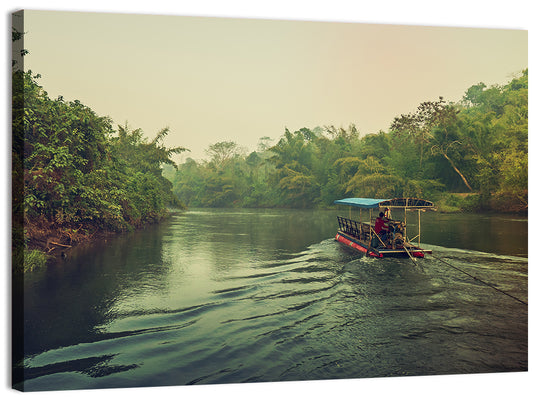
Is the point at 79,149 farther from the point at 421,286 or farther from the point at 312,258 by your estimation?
the point at 421,286

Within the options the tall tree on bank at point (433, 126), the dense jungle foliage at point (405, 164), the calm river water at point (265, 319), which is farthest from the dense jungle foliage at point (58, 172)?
the tall tree on bank at point (433, 126)

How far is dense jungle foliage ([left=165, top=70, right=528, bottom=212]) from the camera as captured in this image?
21.1 metres

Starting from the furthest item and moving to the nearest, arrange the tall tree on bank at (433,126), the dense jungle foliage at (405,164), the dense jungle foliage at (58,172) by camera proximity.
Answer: the tall tree on bank at (433,126), the dense jungle foliage at (405,164), the dense jungle foliage at (58,172)

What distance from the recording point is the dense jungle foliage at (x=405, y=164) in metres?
21.1

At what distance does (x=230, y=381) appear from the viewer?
4188 millimetres

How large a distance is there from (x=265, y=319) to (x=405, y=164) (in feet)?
90.8

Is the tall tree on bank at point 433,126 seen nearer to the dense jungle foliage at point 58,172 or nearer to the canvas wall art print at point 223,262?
the canvas wall art print at point 223,262

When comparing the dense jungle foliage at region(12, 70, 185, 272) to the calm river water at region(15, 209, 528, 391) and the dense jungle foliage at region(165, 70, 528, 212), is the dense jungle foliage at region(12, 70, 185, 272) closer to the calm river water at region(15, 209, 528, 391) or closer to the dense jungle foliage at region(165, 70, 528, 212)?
the calm river water at region(15, 209, 528, 391)

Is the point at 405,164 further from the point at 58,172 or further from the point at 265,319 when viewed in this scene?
the point at 265,319

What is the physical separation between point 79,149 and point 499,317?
1007 centimetres

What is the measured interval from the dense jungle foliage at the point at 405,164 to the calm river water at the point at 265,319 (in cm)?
1076

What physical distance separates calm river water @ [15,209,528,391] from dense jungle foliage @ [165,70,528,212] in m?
10.8

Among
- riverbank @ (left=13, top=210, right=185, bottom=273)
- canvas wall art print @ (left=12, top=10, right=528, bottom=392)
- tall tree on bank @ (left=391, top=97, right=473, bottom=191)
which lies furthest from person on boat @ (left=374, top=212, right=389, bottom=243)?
tall tree on bank @ (left=391, top=97, right=473, bottom=191)

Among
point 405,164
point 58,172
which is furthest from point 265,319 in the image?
point 405,164
